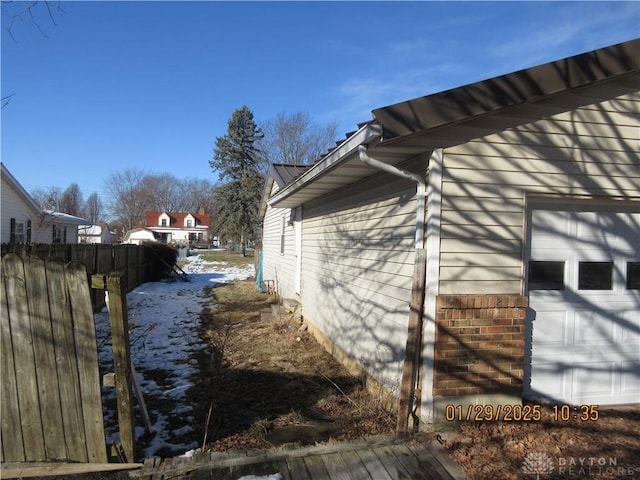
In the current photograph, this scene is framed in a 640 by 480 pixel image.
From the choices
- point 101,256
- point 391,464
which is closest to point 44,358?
point 391,464

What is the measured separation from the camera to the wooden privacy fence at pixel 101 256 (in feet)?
25.3

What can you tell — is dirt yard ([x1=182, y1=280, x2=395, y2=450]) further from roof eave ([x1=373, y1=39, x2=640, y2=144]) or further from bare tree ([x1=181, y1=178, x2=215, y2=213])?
bare tree ([x1=181, y1=178, x2=215, y2=213])

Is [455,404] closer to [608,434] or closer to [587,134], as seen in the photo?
[608,434]

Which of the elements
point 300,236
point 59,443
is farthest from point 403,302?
point 300,236

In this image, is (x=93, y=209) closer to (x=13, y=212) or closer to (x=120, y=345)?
(x=13, y=212)

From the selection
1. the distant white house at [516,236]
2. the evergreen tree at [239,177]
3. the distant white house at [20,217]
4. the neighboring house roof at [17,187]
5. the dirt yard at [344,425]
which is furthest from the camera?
the evergreen tree at [239,177]

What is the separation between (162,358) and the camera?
266 inches

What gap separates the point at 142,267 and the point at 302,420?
15.3 m

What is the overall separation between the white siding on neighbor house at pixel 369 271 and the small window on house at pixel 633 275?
224cm

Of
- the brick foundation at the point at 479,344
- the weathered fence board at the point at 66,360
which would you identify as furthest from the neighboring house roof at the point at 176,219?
the brick foundation at the point at 479,344

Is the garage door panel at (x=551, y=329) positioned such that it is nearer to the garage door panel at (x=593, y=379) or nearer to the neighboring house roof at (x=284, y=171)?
the garage door panel at (x=593, y=379)

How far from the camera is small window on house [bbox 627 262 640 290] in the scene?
4254 millimetres
